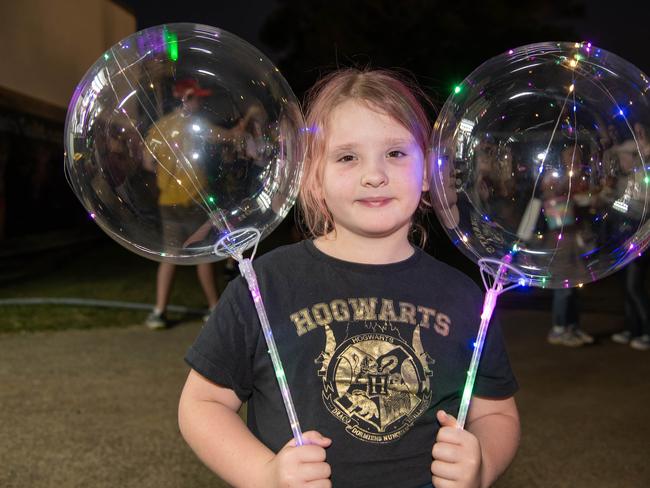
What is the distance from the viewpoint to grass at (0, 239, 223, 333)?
19.1 ft

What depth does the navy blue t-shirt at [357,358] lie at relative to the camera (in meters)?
1.40

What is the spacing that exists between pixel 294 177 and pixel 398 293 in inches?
13.8

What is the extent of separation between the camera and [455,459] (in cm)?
129

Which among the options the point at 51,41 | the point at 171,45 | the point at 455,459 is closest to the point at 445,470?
the point at 455,459

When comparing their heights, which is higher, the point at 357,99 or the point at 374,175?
the point at 357,99

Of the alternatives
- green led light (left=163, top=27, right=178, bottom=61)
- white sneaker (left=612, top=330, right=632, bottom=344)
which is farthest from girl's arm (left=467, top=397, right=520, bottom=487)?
white sneaker (left=612, top=330, right=632, bottom=344)

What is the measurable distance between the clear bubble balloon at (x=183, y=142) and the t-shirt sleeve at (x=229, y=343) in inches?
4.6

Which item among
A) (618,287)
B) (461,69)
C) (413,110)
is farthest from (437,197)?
(461,69)

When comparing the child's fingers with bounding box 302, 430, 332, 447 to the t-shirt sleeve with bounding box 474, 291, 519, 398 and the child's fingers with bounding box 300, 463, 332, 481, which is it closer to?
the child's fingers with bounding box 300, 463, 332, 481

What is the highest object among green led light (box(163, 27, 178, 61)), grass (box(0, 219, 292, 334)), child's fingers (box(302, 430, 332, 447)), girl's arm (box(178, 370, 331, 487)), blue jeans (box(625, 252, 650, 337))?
green led light (box(163, 27, 178, 61))

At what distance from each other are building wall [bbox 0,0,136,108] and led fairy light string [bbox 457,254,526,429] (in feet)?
35.8

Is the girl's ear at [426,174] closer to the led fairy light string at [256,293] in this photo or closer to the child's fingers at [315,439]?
the led fairy light string at [256,293]

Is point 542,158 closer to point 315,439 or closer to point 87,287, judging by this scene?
point 315,439

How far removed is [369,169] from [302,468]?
633 mm
